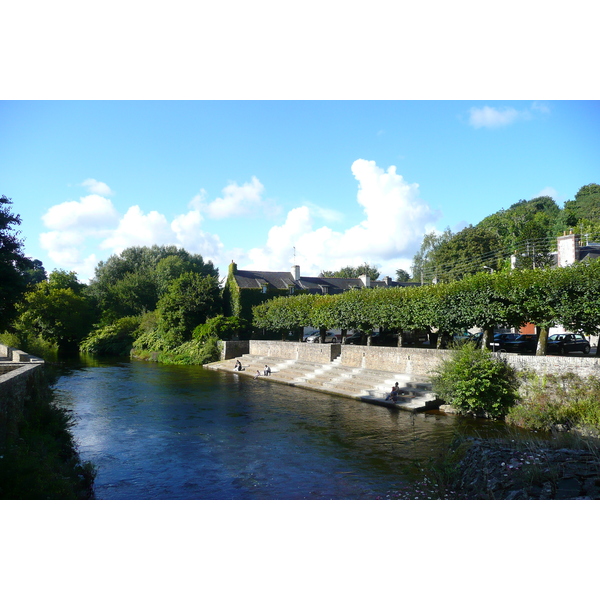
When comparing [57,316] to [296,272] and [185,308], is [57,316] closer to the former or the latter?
[185,308]

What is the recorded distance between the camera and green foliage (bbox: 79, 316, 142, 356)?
54.5 m

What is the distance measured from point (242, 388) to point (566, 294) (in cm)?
1918

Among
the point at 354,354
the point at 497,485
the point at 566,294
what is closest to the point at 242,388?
the point at 354,354

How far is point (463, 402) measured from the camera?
21047 mm

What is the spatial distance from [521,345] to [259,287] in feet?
95.0

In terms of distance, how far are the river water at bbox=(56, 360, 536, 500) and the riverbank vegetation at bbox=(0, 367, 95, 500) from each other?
0.85 m

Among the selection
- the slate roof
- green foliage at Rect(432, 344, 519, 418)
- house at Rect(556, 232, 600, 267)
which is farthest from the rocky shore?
the slate roof

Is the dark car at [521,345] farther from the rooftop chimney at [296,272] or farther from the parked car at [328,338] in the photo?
the rooftop chimney at [296,272]

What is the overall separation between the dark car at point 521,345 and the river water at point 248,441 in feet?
33.8

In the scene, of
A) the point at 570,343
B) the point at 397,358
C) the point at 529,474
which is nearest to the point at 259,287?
the point at 397,358

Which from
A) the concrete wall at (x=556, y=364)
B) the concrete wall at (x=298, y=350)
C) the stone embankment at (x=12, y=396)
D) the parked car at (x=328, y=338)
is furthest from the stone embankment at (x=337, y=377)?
the stone embankment at (x=12, y=396)

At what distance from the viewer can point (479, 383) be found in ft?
67.9

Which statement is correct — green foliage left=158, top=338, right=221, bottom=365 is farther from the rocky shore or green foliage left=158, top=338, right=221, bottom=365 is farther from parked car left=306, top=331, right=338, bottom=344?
the rocky shore

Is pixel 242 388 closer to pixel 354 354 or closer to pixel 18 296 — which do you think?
pixel 354 354
